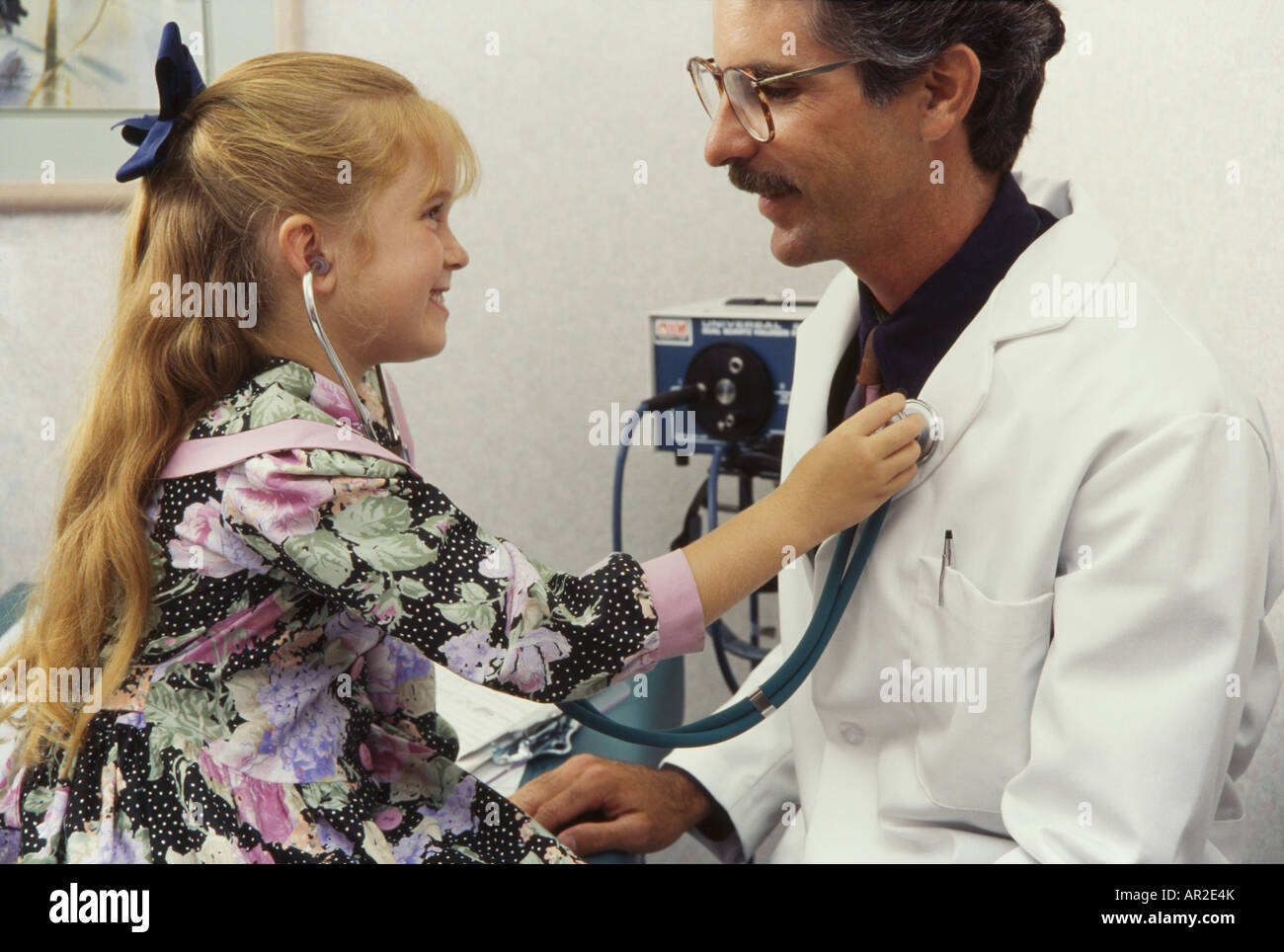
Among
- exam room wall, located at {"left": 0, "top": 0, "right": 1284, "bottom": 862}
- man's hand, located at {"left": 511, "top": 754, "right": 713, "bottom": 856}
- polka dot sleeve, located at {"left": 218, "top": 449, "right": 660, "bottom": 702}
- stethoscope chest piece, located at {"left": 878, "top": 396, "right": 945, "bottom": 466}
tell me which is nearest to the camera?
polka dot sleeve, located at {"left": 218, "top": 449, "right": 660, "bottom": 702}

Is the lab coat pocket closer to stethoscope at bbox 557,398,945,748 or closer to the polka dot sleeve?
stethoscope at bbox 557,398,945,748

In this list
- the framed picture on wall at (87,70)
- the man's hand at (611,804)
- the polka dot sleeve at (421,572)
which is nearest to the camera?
the polka dot sleeve at (421,572)

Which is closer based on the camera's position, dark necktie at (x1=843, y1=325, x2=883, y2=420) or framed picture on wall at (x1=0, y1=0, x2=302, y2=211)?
dark necktie at (x1=843, y1=325, x2=883, y2=420)

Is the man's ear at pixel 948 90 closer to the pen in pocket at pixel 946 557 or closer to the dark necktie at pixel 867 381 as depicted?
the dark necktie at pixel 867 381

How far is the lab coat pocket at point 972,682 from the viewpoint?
38.4 inches

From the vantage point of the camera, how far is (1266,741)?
4.60 feet

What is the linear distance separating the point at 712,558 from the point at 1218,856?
496mm

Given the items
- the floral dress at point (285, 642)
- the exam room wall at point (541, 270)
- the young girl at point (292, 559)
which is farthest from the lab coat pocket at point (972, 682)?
the exam room wall at point (541, 270)

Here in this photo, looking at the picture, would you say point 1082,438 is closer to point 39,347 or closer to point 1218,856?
point 1218,856

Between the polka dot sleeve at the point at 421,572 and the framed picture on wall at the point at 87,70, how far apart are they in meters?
1.46

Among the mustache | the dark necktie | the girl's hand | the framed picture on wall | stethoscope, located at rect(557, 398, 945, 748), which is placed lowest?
stethoscope, located at rect(557, 398, 945, 748)

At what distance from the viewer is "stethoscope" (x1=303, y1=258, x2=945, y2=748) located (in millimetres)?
1012

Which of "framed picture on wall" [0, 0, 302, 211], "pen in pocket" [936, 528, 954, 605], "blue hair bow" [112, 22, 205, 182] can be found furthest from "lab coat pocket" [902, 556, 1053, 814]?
"framed picture on wall" [0, 0, 302, 211]

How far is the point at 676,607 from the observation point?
95 centimetres
